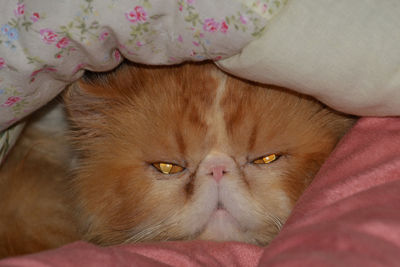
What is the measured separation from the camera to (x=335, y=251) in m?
0.89

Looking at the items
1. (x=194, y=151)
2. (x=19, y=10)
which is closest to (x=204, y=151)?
(x=194, y=151)

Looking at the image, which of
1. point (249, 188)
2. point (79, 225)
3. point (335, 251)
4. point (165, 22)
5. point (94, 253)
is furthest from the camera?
point (79, 225)

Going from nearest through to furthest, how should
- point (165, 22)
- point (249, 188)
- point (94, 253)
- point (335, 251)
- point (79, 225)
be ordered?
1. point (335, 251)
2. point (94, 253)
3. point (165, 22)
4. point (249, 188)
5. point (79, 225)

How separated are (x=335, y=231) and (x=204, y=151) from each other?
0.52 meters

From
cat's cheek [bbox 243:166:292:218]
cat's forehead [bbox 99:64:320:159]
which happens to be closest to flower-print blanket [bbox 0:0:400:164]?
cat's forehead [bbox 99:64:320:159]

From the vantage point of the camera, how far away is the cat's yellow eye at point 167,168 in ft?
4.69

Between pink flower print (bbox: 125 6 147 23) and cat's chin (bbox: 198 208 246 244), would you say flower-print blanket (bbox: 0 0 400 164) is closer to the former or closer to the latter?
pink flower print (bbox: 125 6 147 23)

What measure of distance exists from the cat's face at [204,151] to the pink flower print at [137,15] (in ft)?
0.94

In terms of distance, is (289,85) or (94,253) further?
(289,85)

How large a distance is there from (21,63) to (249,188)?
63 centimetres

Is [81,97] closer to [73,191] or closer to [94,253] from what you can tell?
[73,191]

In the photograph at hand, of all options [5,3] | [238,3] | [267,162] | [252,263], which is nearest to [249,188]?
[267,162]

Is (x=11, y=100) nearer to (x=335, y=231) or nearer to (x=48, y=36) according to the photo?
(x=48, y=36)

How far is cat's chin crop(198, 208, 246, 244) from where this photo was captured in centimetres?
143
